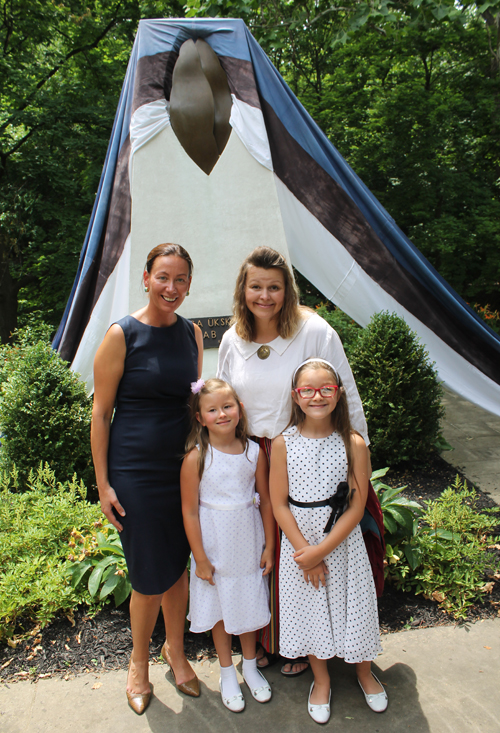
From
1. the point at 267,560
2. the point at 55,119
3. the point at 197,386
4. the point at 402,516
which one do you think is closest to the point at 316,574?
the point at 267,560

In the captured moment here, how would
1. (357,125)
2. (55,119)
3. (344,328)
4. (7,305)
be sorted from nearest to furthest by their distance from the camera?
(344,328)
(55,119)
(357,125)
(7,305)

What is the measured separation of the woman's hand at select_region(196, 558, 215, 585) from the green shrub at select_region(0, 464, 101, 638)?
36.5 inches

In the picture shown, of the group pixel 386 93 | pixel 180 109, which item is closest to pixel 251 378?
pixel 180 109

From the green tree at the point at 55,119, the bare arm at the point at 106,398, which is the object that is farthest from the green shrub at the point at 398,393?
the green tree at the point at 55,119

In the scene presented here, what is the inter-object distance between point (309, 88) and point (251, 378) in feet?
33.4

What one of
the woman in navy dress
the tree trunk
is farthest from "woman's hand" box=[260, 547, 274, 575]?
the tree trunk

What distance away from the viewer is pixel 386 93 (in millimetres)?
9070

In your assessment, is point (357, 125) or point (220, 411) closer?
point (220, 411)

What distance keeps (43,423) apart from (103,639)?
153 cm

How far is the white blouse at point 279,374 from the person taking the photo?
2.22m

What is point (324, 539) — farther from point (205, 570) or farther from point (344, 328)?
point (344, 328)

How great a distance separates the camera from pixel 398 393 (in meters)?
4.23

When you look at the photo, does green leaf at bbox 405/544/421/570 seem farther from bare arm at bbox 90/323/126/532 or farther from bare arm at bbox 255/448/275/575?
bare arm at bbox 90/323/126/532

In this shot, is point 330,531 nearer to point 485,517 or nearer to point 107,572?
point 107,572
